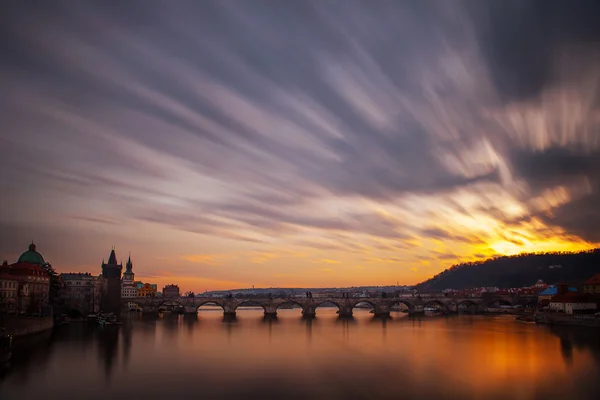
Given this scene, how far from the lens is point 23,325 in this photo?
5009 centimetres

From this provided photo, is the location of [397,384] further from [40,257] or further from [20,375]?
[40,257]

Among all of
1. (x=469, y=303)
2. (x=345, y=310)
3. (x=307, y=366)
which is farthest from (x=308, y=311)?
(x=307, y=366)

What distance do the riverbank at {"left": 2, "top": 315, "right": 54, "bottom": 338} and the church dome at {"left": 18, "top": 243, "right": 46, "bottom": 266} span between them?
3109 centimetres

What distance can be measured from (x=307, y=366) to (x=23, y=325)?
31.2 m

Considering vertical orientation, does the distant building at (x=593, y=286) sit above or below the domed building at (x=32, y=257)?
below

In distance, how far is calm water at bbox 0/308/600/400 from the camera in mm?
29172

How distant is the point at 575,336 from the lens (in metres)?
56.5

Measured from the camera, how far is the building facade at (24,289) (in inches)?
2388

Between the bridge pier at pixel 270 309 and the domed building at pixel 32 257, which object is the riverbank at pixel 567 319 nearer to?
the bridge pier at pixel 270 309

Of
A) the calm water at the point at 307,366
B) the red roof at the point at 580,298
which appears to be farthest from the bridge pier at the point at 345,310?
the calm water at the point at 307,366

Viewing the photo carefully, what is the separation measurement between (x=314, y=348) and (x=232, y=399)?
22.2 metres

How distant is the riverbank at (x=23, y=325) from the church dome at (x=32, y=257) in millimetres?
31090

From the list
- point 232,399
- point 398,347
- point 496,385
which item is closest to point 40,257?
point 398,347

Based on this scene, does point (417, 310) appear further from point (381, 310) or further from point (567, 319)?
point (567, 319)
